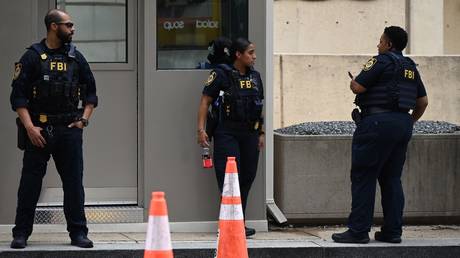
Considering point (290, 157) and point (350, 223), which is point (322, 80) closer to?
point (290, 157)

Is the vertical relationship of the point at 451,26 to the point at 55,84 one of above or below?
above

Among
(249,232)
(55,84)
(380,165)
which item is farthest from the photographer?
(249,232)

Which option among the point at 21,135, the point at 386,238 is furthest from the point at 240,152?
the point at 21,135

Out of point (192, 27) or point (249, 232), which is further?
point (192, 27)

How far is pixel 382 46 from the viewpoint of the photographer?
25.5 ft

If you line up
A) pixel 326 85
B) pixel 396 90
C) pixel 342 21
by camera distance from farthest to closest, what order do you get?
pixel 342 21 < pixel 326 85 < pixel 396 90

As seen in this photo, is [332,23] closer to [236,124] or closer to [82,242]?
[236,124]

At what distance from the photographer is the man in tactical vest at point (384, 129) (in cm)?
761

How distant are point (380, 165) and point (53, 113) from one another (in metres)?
2.67

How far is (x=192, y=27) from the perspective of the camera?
8469mm

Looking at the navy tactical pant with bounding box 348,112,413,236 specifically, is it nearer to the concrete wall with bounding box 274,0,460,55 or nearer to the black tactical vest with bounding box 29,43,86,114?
the black tactical vest with bounding box 29,43,86,114

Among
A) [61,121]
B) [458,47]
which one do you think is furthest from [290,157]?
[458,47]

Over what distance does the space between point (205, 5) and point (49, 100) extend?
1957mm

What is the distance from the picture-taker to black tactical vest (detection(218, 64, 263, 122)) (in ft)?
26.0
